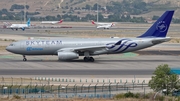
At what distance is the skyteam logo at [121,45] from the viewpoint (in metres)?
75.6

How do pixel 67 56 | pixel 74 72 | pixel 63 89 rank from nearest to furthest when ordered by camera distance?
pixel 63 89 < pixel 74 72 < pixel 67 56

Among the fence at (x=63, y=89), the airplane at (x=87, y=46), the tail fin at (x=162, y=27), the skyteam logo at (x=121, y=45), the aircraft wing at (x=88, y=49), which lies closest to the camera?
the fence at (x=63, y=89)

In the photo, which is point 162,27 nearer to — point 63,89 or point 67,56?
point 67,56

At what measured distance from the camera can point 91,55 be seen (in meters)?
76.6

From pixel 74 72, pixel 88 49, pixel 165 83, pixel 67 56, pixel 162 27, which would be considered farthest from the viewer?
pixel 162 27

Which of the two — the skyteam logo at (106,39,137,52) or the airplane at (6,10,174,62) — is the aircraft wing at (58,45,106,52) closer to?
the airplane at (6,10,174,62)

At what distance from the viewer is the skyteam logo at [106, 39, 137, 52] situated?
7556cm

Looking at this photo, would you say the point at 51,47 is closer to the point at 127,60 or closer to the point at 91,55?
the point at 91,55

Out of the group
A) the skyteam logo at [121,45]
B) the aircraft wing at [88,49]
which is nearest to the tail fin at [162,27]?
the skyteam logo at [121,45]

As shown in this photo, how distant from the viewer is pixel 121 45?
249ft

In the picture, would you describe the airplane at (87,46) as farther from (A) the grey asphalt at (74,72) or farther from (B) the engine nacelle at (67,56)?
(A) the grey asphalt at (74,72)

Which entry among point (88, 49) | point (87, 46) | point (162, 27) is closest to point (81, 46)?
point (87, 46)

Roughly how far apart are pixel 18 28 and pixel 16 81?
138 metres

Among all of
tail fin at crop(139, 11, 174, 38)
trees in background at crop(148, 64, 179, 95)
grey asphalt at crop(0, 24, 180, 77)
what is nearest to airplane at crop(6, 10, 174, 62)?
tail fin at crop(139, 11, 174, 38)
